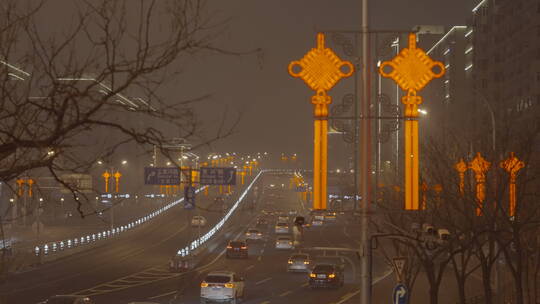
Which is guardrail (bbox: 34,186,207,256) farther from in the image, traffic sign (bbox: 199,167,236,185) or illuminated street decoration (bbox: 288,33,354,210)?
illuminated street decoration (bbox: 288,33,354,210)

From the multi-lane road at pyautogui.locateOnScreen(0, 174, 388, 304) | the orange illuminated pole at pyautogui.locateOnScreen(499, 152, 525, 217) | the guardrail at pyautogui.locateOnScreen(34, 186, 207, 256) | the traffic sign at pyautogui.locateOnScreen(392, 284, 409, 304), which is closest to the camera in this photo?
the traffic sign at pyautogui.locateOnScreen(392, 284, 409, 304)

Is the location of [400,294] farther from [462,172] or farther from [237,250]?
[237,250]

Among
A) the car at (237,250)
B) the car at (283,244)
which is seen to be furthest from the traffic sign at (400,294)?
the car at (283,244)

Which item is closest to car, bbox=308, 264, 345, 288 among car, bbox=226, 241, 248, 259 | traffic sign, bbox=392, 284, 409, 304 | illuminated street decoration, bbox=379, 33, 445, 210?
car, bbox=226, 241, 248, 259

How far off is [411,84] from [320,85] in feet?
5.50

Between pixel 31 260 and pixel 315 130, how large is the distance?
38.6 metres

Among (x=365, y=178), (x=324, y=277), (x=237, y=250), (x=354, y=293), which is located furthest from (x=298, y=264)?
(x=365, y=178)

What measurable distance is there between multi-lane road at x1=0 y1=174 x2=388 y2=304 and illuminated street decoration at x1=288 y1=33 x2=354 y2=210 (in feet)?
52.9

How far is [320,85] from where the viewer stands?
42.0 feet

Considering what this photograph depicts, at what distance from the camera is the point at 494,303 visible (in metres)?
28.4

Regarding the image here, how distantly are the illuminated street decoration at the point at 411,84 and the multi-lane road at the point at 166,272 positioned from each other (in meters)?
16.0

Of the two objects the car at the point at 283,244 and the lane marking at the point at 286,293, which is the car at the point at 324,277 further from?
the car at the point at 283,244

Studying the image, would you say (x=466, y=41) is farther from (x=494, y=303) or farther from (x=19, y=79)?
(x=19, y=79)

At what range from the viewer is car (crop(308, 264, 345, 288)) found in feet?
129
